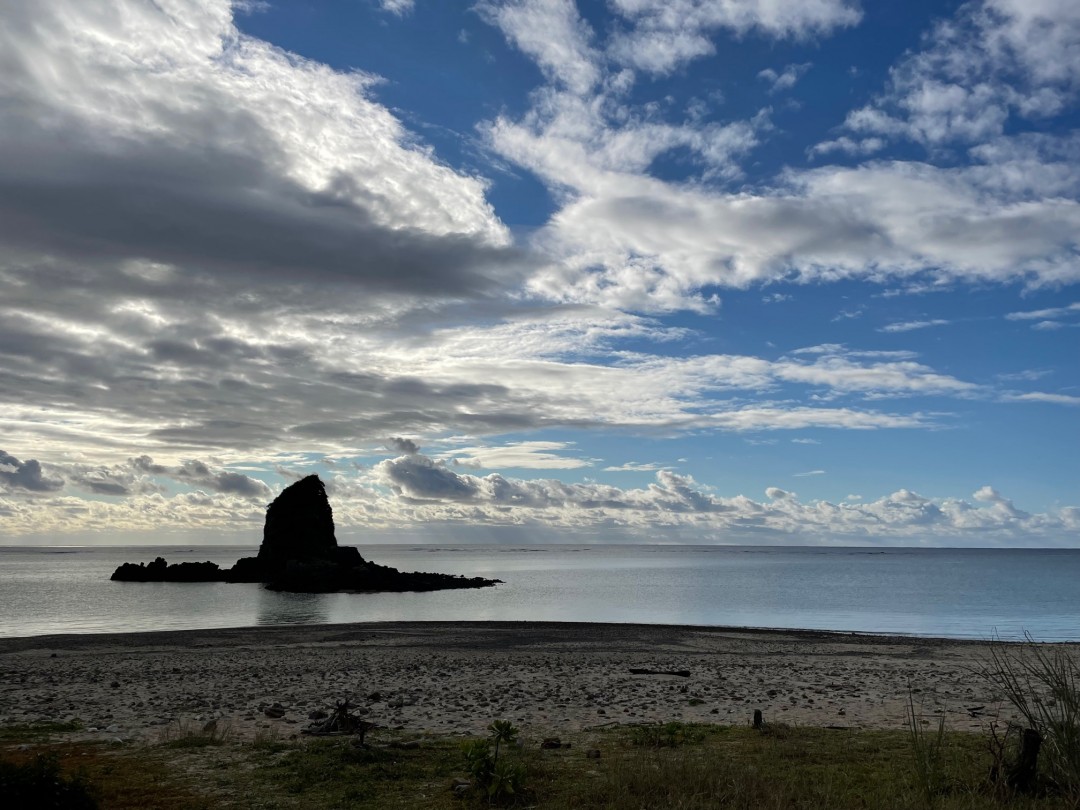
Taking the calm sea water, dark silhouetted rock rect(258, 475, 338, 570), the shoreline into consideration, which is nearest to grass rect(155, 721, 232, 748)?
the shoreline

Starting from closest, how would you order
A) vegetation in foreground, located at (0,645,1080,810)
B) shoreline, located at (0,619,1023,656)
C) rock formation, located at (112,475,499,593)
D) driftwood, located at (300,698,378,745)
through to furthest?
vegetation in foreground, located at (0,645,1080,810) → driftwood, located at (300,698,378,745) → shoreline, located at (0,619,1023,656) → rock formation, located at (112,475,499,593)

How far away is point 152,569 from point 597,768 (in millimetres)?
132461

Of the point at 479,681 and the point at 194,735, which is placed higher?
the point at 194,735

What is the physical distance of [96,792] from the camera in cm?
1071

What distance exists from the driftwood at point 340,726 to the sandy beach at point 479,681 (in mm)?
796

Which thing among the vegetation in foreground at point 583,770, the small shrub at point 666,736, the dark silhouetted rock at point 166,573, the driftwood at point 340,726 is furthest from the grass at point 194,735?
the dark silhouetted rock at point 166,573

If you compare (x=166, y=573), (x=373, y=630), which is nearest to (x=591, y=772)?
(x=373, y=630)

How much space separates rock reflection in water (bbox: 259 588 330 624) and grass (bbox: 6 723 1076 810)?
4629cm

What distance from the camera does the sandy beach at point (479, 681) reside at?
59.5 feet

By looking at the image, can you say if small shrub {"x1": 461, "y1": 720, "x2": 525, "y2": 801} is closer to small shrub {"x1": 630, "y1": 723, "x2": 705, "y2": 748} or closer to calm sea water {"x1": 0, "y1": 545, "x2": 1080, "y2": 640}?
small shrub {"x1": 630, "y1": 723, "x2": 705, "y2": 748}

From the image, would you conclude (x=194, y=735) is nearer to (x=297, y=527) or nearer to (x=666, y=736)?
(x=666, y=736)

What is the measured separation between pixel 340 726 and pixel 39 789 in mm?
7576

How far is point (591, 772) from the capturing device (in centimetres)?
1252

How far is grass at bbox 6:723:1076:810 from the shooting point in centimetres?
1042
